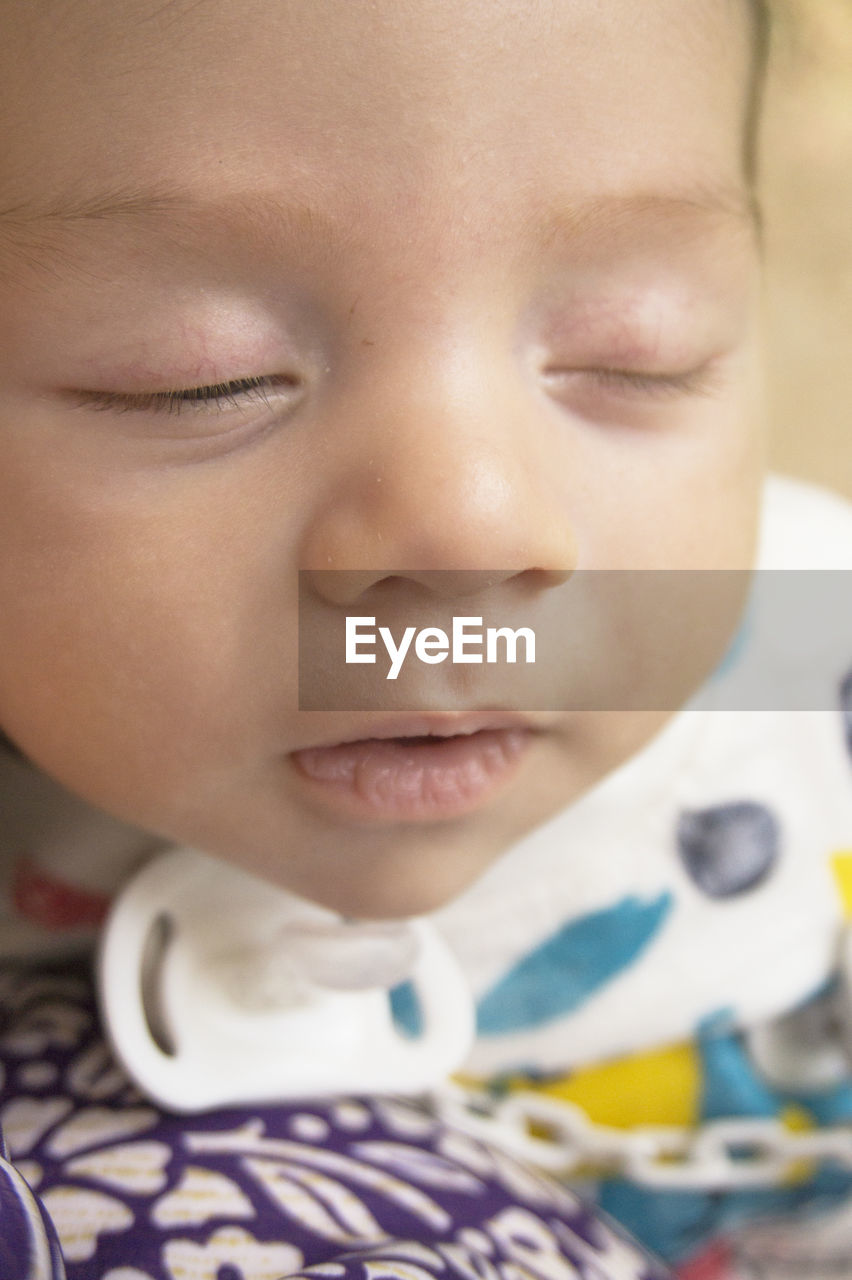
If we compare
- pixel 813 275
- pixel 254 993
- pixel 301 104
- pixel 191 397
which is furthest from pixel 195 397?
pixel 813 275

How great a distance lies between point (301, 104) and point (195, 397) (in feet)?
0.36

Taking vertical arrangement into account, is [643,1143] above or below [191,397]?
below

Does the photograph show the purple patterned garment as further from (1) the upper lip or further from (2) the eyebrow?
(2) the eyebrow

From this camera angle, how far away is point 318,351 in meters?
0.47

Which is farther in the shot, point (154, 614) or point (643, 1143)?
point (643, 1143)

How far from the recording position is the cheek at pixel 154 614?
18.6 inches

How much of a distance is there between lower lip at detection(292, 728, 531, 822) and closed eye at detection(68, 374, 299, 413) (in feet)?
0.45

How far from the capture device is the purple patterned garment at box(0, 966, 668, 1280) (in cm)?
50

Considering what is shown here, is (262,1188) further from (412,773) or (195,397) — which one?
(195,397)

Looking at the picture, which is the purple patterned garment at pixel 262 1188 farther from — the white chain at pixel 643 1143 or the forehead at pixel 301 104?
the forehead at pixel 301 104

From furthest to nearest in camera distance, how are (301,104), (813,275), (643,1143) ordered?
(813,275) < (643,1143) < (301,104)

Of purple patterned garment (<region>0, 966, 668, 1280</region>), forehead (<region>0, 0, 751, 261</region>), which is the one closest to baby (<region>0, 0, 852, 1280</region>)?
forehead (<region>0, 0, 751, 261</region>)

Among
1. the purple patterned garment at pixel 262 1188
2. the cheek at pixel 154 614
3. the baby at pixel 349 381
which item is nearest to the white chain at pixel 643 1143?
the purple patterned garment at pixel 262 1188

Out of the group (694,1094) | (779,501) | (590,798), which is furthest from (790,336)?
(694,1094)
